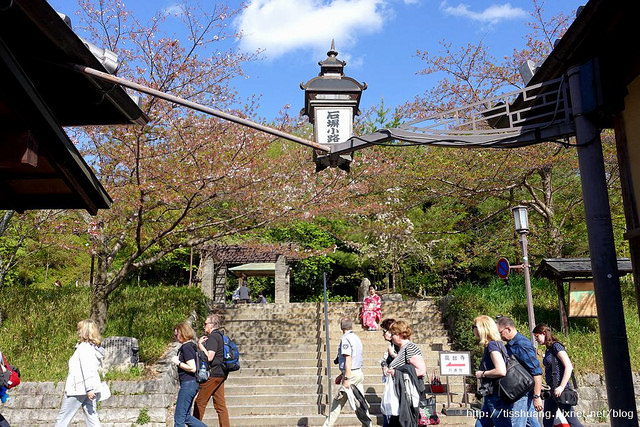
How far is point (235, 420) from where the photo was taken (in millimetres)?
9477

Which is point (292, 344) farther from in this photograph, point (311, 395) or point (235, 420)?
point (235, 420)

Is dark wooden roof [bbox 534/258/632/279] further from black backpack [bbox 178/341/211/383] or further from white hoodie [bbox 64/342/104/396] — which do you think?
white hoodie [bbox 64/342/104/396]

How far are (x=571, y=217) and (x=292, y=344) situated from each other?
34.2ft

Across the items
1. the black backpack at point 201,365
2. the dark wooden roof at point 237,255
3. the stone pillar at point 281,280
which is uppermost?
the dark wooden roof at point 237,255

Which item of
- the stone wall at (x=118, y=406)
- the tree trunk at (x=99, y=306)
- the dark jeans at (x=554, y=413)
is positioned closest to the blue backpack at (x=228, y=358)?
the stone wall at (x=118, y=406)

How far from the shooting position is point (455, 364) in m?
9.38

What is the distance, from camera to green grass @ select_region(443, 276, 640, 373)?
11.4 metres

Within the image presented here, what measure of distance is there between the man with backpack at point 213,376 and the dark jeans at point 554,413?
4212 mm

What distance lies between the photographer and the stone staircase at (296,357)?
998 cm

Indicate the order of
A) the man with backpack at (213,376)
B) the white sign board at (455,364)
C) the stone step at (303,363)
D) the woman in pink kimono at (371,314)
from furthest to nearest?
the woman in pink kimono at (371,314) → the stone step at (303,363) → the white sign board at (455,364) → the man with backpack at (213,376)

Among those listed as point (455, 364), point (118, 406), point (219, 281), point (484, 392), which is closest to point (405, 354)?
point (484, 392)

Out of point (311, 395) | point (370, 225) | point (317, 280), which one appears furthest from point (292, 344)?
point (317, 280)

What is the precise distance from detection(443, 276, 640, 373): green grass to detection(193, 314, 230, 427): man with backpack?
223 inches

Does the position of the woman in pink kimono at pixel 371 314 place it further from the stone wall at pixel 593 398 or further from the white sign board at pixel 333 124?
the white sign board at pixel 333 124
